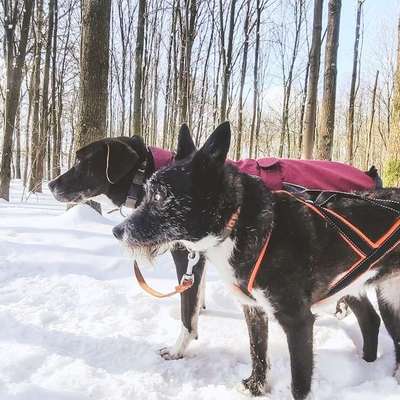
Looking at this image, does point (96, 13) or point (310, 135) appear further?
point (310, 135)

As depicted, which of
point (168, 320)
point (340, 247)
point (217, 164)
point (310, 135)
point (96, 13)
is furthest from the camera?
point (310, 135)

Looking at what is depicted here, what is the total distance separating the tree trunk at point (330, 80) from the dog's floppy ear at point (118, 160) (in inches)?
236

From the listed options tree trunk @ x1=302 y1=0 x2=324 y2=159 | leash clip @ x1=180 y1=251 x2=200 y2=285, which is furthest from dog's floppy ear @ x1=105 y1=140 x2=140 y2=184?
tree trunk @ x1=302 y1=0 x2=324 y2=159

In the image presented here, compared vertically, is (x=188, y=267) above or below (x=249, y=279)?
below

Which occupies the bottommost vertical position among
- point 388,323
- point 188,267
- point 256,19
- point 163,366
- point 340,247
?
point 163,366

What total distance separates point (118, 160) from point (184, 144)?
0.89 metres

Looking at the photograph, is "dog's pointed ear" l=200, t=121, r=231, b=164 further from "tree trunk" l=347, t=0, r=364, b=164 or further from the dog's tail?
"tree trunk" l=347, t=0, r=364, b=164

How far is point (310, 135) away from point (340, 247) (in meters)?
7.62

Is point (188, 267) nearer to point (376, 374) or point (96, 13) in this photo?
point (376, 374)

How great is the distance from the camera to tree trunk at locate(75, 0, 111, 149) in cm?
621

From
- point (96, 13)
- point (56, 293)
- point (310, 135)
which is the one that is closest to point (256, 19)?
point (310, 135)

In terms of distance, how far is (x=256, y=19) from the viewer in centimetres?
1641

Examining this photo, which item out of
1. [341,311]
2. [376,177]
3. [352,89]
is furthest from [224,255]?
[352,89]

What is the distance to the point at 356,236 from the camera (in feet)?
8.17
